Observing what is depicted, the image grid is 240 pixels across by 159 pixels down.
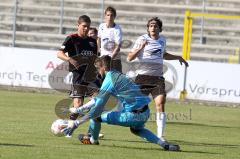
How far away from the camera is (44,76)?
28.0 meters

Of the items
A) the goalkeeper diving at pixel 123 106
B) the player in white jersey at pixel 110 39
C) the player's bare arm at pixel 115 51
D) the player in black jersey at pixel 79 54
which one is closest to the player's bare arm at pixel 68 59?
the player in black jersey at pixel 79 54

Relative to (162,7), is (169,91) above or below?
below

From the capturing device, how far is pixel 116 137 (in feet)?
50.2

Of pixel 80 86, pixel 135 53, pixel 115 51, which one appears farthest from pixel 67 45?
pixel 135 53

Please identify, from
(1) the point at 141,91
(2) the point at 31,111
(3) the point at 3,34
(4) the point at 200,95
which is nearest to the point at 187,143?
(1) the point at 141,91

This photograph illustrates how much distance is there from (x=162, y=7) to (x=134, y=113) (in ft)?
71.9

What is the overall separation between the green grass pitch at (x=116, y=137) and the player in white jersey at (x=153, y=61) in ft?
2.32

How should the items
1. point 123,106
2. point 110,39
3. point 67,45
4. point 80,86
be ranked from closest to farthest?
point 123,106, point 67,45, point 80,86, point 110,39

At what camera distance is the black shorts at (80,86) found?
1554cm

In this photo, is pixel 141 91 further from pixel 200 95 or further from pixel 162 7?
pixel 162 7

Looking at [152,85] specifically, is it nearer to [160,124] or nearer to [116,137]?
[160,124]

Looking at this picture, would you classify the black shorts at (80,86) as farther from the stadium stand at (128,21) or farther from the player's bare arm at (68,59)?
the stadium stand at (128,21)

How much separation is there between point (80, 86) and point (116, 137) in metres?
1.16

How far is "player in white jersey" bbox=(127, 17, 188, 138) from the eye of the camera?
14492mm
